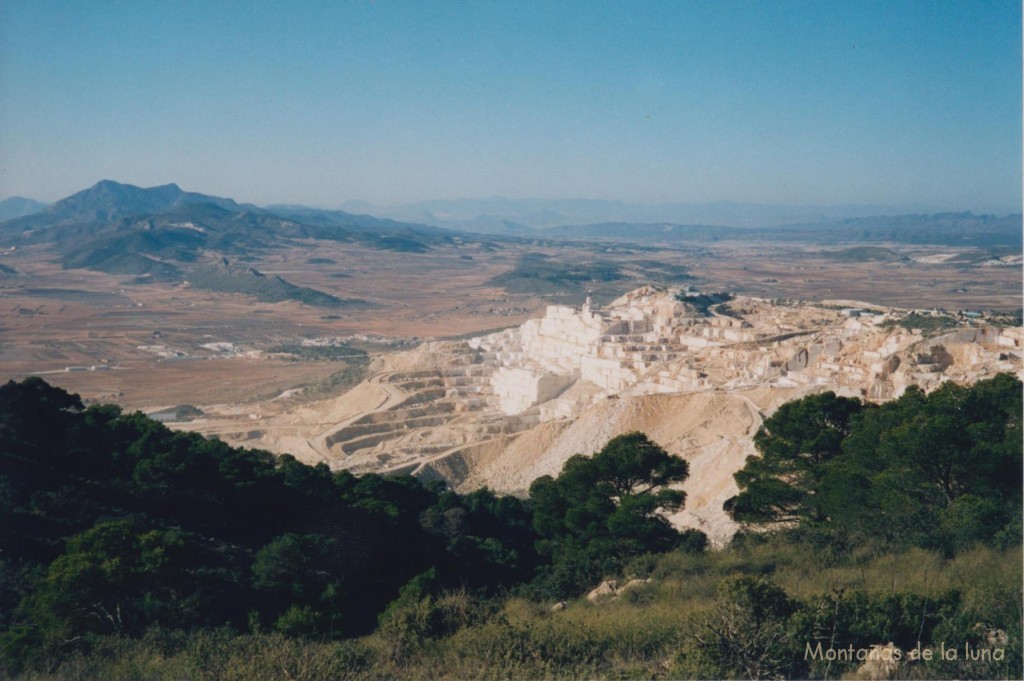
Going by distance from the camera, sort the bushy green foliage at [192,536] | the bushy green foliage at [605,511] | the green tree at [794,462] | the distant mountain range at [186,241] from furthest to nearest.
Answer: the distant mountain range at [186,241], the green tree at [794,462], the bushy green foliage at [605,511], the bushy green foliage at [192,536]

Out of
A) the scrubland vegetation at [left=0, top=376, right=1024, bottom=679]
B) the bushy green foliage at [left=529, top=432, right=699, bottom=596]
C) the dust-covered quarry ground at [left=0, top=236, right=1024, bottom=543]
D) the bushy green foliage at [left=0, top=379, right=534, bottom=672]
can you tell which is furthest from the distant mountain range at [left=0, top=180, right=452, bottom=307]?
the bushy green foliage at [left=529, top=432, right=699, bottom=596]

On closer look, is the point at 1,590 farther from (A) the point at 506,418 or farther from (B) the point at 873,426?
(A) the point at 506,418

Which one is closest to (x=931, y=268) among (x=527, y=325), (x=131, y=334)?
(x=527, y=325)

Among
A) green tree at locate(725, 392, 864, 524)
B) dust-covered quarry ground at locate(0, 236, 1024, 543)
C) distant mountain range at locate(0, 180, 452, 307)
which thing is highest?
distant mountain range at locate(0, 180, 452, 307)

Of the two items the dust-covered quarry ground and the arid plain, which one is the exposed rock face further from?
the arid plain

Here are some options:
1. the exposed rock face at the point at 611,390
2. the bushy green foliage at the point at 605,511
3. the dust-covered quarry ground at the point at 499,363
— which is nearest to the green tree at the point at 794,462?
the bushy green foliage at the point at 605,511

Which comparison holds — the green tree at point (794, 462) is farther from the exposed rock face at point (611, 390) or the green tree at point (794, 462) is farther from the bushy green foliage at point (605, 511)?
the exposed rock face at point (611, 390)

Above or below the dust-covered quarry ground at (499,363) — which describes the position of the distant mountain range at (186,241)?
above
